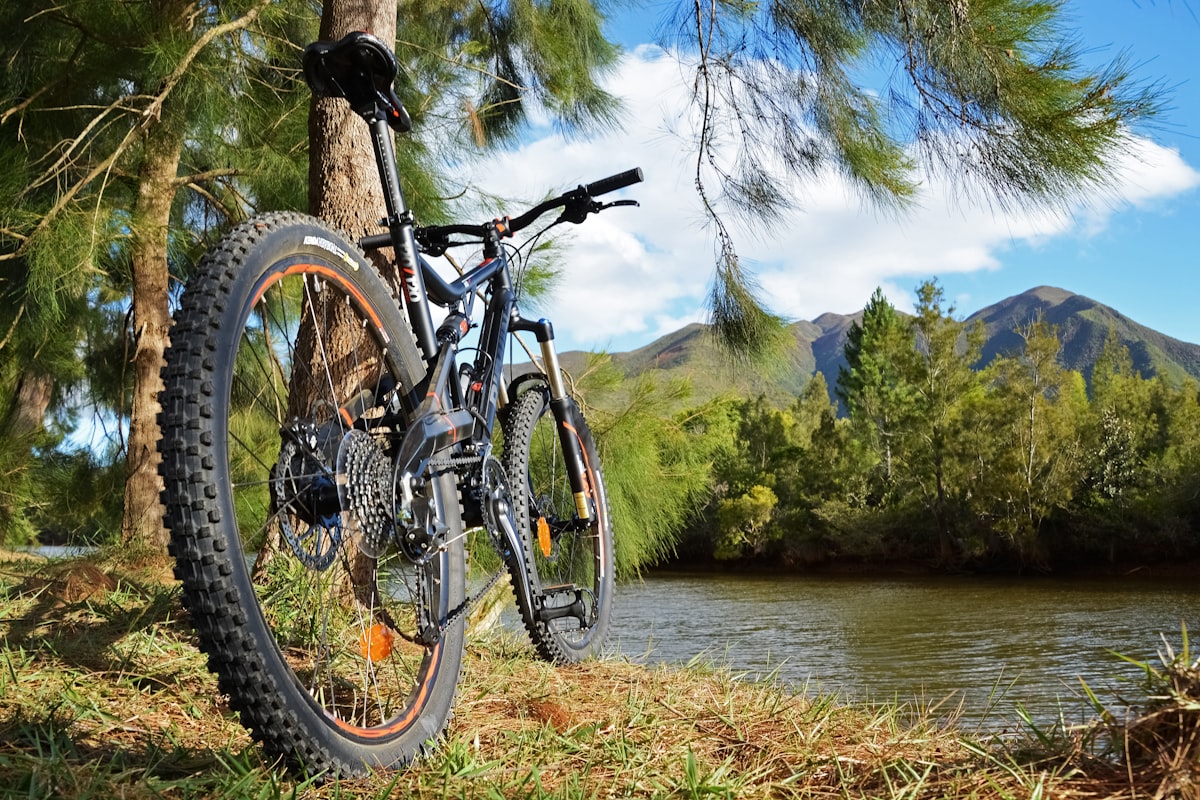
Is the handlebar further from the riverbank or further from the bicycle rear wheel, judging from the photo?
the riverbank

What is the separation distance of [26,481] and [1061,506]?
22979mm

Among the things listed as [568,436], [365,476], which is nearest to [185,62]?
[568,436]

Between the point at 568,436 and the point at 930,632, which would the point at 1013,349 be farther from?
the point at 568,436

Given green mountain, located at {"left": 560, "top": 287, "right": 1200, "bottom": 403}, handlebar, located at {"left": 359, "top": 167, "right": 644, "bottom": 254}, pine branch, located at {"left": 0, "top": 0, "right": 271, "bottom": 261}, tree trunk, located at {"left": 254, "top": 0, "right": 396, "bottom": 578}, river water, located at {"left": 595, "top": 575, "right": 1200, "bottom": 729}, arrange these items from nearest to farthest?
handlebar, located at {"left": 359, "top": 167, "right": 644, "bottom": 254}, tree trunk, located at {"left": 254, "top": 0, "right": 396, "bottom": 578}, pine branch, located at {"left": 0, "top": 0, "right": 271, "bottom": 261}, green mountain, located at {"left": 560, "top": 287, "right": 1200, "bottom": 403}, river water, located at {"left": 595, "top": 575, "right": 1200, "bottom": 729}

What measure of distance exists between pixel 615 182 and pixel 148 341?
148 inches

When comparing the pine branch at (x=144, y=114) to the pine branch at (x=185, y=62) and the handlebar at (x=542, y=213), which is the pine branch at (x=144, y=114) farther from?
the handlebar at (x=542, y=213)

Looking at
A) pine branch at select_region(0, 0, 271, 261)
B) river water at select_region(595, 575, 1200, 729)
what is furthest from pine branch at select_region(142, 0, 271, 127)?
river water at select_region(595, 575, 1200, 729)

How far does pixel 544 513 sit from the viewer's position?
101 inches

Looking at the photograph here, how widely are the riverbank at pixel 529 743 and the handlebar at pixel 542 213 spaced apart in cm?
100

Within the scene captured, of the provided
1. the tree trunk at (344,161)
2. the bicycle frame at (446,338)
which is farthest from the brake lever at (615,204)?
the tree trunk at (344,161)

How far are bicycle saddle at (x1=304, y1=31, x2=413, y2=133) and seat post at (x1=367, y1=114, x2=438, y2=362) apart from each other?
0.12ft

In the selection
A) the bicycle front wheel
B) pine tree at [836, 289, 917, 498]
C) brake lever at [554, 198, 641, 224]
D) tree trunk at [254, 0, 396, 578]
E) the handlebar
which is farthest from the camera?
pine tree at [836, 289, 917, 498]

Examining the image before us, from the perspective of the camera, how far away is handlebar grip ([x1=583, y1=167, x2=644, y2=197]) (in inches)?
93.0

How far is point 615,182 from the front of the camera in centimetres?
238
